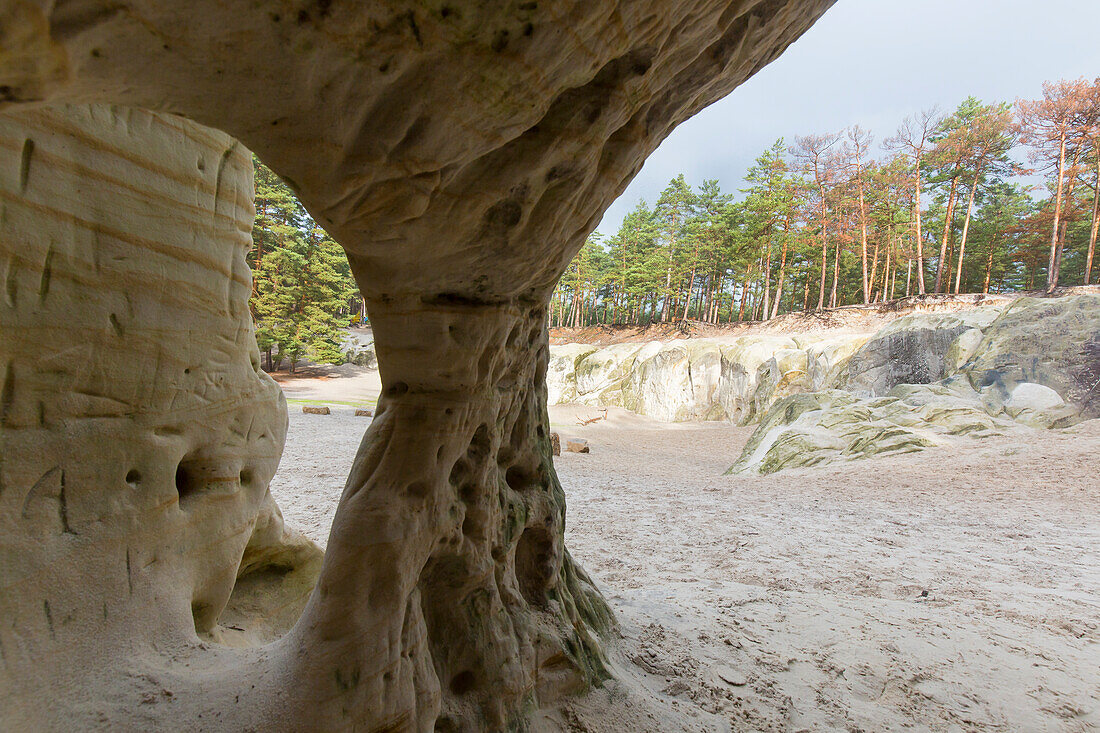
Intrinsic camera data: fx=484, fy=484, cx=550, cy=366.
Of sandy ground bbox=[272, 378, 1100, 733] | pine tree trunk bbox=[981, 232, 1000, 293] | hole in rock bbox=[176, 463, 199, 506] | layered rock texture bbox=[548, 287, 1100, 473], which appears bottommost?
sandy ground bbox=[272, 378, 1100, 733]

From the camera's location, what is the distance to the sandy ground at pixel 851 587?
2.45 metres

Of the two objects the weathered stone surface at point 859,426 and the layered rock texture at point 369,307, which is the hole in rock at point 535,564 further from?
the weathered stone surface at point 859,426

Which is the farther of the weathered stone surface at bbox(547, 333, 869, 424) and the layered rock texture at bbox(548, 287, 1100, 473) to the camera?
the weathered stone surface at bbox(547, 333, 869, 424)

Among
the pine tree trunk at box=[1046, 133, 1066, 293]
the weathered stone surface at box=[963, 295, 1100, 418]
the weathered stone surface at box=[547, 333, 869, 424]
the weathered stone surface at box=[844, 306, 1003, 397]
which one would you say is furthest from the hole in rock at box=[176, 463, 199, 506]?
the pine tree trunk at box=[1046, 133, 1066, 293]

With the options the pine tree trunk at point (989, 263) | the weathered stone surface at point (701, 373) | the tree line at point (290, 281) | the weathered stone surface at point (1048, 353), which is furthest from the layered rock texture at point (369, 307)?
the pine tree trunk at point (989, 263)

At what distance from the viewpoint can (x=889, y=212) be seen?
22.2 metres

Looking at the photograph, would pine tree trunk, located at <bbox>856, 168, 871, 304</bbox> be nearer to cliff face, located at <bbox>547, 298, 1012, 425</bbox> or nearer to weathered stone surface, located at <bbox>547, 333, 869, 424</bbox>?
cliff face, located at <bbox>547, 298, 1012, 425</bbox>

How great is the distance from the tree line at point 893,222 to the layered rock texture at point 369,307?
1791cm

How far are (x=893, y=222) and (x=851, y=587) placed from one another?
2450 cm

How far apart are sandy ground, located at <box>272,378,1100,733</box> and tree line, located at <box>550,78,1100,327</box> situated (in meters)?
14.5

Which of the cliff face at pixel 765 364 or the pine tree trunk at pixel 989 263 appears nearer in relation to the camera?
the cliff face at pixel 765 364

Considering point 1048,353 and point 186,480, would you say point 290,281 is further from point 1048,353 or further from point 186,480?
point 1048,353

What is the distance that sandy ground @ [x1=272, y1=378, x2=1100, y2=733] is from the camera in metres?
2.45

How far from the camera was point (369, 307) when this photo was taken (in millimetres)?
1924
